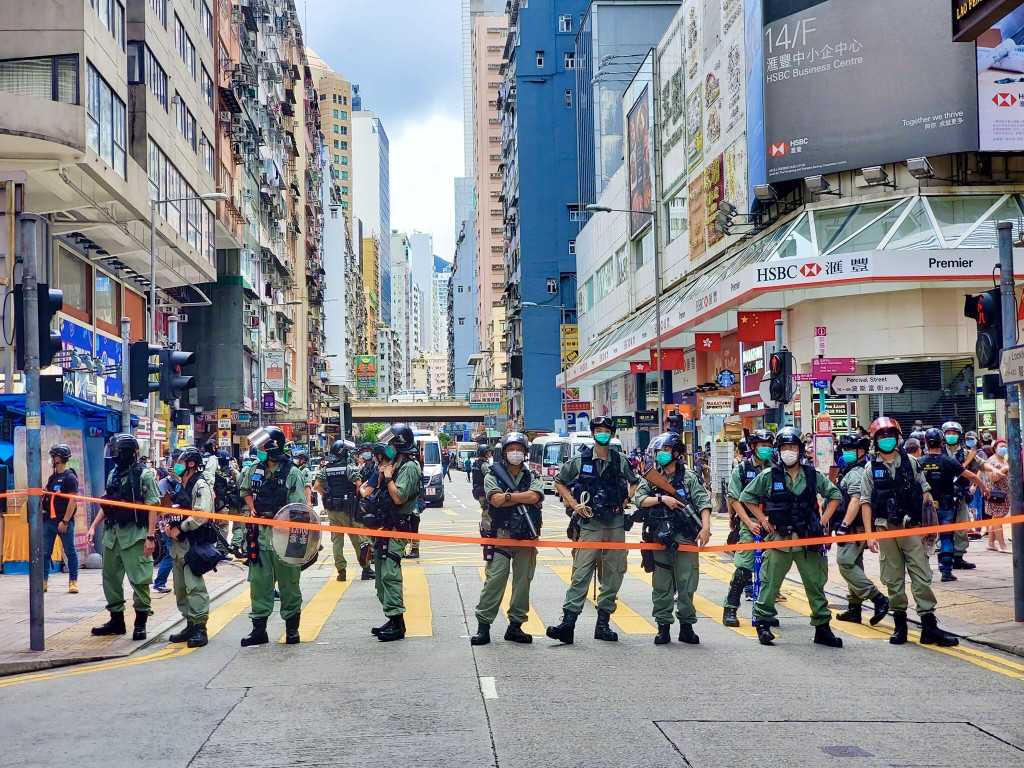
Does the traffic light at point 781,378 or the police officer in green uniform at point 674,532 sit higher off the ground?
the traffic light at point 781,378

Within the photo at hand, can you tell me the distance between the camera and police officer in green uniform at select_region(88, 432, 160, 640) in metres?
10.7

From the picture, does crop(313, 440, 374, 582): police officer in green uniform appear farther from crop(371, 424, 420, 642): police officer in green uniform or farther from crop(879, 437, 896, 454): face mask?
crop(879, 437, 896, 454): face mask

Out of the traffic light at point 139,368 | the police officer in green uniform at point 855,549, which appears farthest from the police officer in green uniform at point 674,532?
the traffic light at point 139,368

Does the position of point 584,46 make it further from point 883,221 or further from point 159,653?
point 159,653

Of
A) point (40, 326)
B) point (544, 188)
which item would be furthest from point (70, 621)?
point (544, 188)

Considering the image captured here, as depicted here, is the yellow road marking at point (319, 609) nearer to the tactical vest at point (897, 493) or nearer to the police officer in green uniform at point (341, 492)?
the police officer in green uniform at point (341, 492)

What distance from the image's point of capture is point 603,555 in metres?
10.8

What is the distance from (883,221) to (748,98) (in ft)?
21.9

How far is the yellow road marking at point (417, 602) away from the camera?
1109cm

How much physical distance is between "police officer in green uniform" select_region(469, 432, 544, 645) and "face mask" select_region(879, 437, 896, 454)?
3158mm

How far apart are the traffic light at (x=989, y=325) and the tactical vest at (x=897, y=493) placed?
73.0 inches

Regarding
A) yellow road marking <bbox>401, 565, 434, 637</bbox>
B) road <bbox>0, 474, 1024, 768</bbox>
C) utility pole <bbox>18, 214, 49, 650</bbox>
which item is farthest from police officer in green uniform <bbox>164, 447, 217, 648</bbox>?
yellow road marking <bbox>401, 565, 434, 637</bbox>

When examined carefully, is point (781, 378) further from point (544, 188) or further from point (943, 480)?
point (544, 188)

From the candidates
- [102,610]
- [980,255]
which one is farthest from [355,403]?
[102,610]
